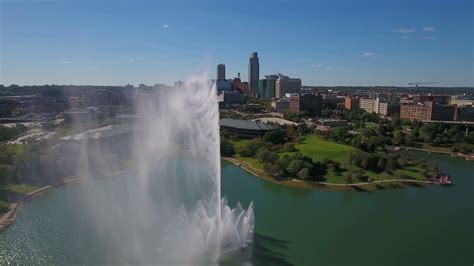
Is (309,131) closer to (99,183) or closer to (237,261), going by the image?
(99,183)

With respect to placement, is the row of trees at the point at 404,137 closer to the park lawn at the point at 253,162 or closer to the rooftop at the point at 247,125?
the rooftop at the point at 247,125

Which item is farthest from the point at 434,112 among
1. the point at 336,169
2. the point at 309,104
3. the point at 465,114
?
the point at 336,169

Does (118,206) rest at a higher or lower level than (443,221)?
higher

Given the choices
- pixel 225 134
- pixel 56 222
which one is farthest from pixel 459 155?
pixel 56 222

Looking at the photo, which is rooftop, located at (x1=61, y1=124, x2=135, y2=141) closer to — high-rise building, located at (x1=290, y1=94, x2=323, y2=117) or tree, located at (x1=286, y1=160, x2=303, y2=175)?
tree, located at (x1=286, y1=160, x2=303, y2=175)

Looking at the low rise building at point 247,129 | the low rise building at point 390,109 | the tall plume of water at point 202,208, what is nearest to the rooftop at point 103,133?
the tall plume of water at point 202,208

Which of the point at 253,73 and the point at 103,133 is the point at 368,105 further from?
the point at 253,73

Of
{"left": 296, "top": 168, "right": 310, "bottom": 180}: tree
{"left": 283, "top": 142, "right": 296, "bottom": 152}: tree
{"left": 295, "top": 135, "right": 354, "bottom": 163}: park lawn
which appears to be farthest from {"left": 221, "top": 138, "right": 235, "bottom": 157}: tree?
{"left": 296, "top": 168, "right": 310, "bottom": 180}: tree
